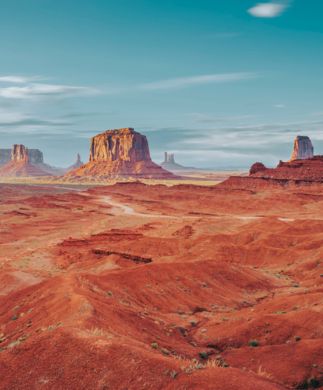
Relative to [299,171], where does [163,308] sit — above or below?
below

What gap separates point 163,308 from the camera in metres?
29.3

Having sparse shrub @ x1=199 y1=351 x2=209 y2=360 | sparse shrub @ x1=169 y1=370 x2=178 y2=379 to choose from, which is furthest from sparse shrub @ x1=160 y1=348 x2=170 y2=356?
sparse shrub @ x1=169 y1=370 x2=178 y2=379

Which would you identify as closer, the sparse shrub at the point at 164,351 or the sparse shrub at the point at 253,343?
the sparse shrub at the point at 164,351

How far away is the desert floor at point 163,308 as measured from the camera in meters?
14.0

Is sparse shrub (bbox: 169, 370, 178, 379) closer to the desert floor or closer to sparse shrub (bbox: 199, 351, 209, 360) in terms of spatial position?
the desert floor

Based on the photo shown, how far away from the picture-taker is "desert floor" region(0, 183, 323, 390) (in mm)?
13992

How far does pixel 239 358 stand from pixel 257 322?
11.9 ft

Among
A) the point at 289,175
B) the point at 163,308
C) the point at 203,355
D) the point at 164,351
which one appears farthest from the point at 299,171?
the point at 164,351

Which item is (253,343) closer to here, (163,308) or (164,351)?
(164,351)

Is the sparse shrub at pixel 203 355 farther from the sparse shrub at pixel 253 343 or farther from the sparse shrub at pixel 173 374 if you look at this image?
the sparse shrub at pixel 173 374

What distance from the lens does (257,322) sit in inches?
922

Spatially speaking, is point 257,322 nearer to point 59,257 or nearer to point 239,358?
point 239,358

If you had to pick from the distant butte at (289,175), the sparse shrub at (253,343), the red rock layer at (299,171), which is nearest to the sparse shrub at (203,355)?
the sparse shrub at (253,343)

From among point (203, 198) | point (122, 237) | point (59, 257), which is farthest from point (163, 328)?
point (203, 198)
